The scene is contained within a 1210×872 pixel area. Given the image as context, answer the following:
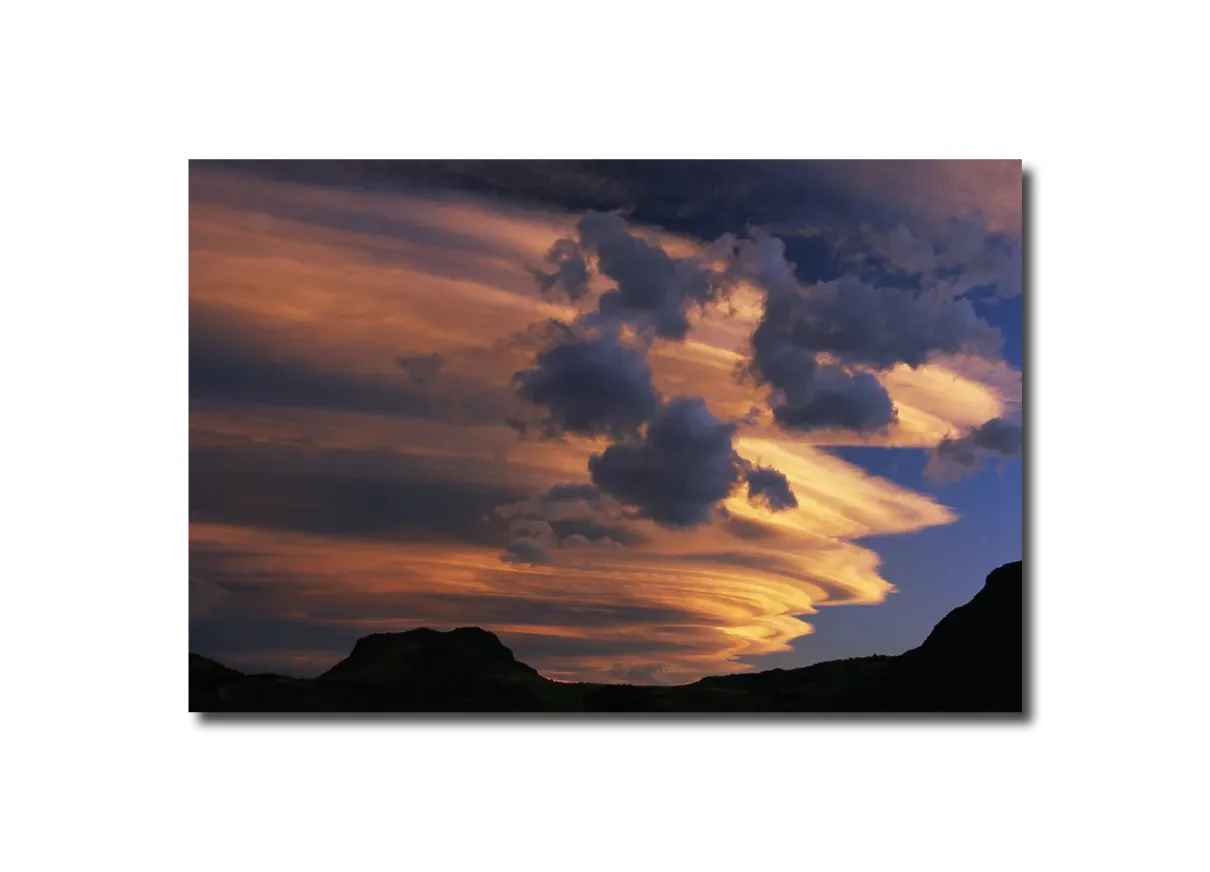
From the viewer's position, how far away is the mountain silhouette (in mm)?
4844

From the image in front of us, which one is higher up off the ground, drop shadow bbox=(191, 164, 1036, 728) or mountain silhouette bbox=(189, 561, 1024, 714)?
mountain silhouette bbox=(189, 561, 1024, 714)

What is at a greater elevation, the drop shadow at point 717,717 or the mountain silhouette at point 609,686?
the mountain silhouette at point 609,686

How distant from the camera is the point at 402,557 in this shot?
4.93 m

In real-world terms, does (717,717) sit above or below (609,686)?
below

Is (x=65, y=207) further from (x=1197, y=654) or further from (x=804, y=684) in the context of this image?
(x=1197, y=654)

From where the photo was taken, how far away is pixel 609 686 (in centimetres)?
488

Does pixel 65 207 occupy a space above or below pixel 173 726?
above

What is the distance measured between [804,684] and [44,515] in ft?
11.7

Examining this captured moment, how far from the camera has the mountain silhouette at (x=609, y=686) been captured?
4844mm

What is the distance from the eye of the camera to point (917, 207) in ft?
16.4

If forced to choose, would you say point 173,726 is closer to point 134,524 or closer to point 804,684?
point 134,524
